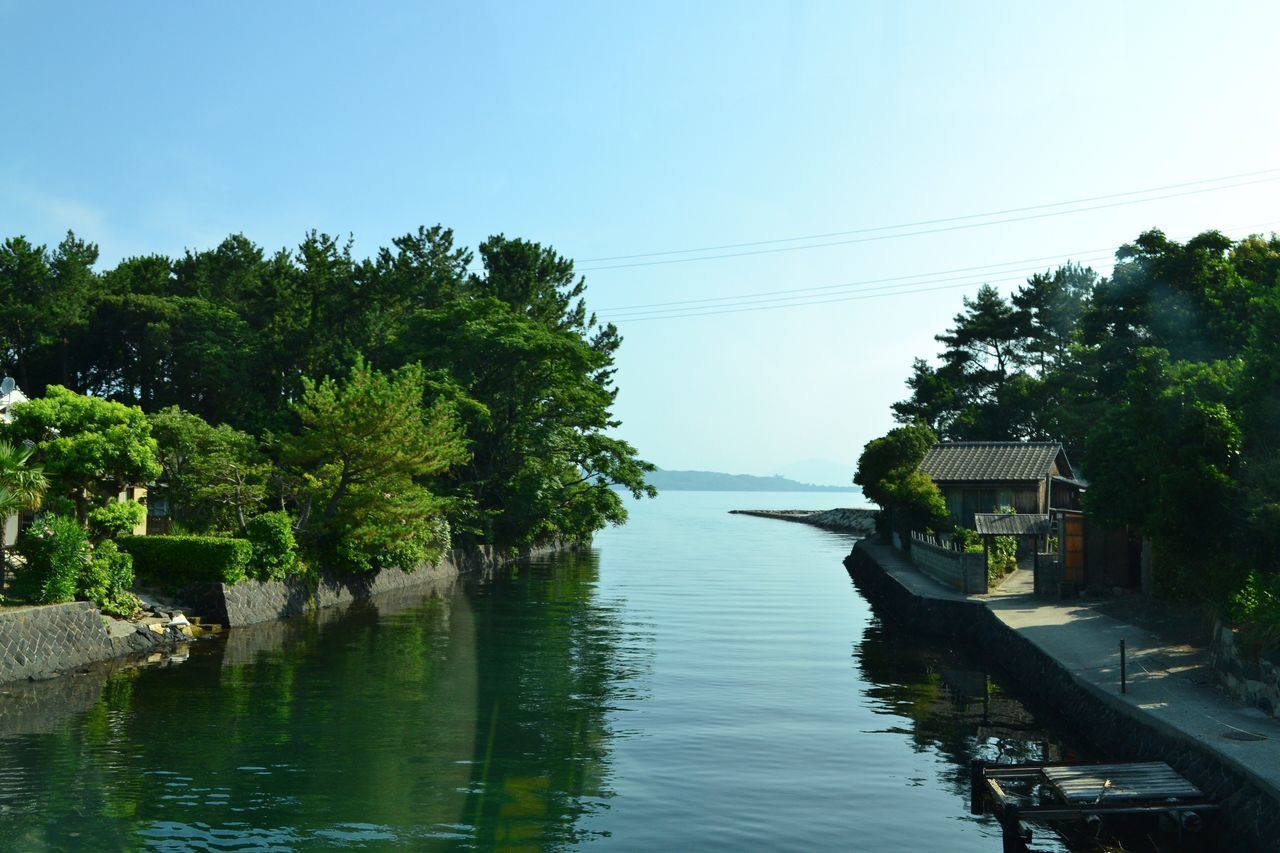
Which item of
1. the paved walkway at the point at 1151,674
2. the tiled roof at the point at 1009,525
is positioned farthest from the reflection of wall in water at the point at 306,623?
the paved walkway at the point at 1151,674

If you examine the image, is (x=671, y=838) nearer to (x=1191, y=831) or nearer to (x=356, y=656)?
(x=1191, y=831)

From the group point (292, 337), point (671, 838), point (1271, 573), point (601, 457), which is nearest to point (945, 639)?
point (1271, 573)

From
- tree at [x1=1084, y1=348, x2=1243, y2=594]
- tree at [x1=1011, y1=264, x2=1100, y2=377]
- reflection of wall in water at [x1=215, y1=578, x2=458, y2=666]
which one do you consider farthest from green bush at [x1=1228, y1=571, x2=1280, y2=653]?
tree at [x1=1011, y1=264, x2=1100, y2=377]

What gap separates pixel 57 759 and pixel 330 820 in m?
6.18

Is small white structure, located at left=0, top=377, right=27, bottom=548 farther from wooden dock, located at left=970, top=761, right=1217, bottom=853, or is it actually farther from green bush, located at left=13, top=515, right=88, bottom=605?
wooden dock, located at left=970, top=761, right=1217, bottom=853

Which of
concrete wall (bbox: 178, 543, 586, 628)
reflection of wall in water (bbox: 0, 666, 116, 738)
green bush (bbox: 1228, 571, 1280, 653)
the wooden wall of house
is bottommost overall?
reflection of wall in water (bbox: 0, 666, 116, 738)

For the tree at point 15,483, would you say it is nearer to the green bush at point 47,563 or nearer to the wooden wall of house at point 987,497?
the green bush at point 47,563

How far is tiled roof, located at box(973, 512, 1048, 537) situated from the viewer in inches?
1441

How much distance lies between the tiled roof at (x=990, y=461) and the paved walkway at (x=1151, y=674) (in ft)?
49.2

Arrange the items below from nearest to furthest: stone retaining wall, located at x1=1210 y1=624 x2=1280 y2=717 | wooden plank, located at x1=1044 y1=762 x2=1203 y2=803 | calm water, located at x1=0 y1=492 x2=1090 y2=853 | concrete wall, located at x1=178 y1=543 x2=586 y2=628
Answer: wooden plank, located at x1=1044 y1=762 x2=1203 y2=803 → calm water, located at x1=0 y1=492 x2=1090 y2=853 → stone retaining wall, located at x1=1210 y1=624 x2=1280 y2=717 → concrete wall, located at x1=178 y1=543 x2=586 y2=628

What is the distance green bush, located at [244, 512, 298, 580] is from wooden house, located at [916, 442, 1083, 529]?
30845 mm

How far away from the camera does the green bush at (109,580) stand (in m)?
29.1

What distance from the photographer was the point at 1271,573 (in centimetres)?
2141

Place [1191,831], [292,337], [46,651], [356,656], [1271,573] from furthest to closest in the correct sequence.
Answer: [292,337]
[356,656]
[46,651]
[1271,573]
[1191,831]
